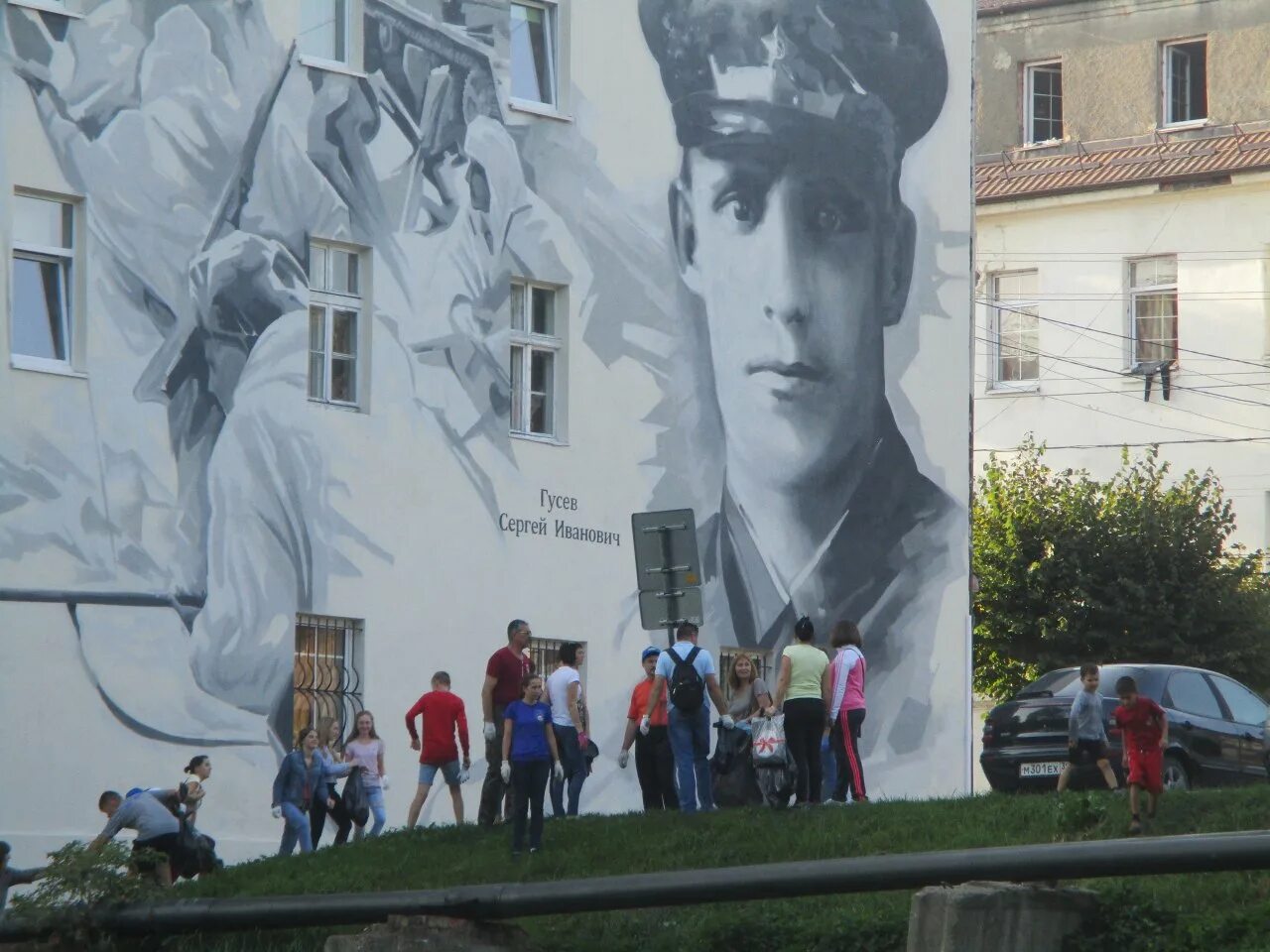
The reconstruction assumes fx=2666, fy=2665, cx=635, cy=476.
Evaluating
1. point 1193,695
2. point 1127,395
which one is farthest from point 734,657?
point 1127,395

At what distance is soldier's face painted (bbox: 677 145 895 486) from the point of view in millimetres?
34250

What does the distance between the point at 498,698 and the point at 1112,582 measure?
22.9 m

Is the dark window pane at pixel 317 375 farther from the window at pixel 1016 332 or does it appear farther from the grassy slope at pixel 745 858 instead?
the window at pixel 1016 332

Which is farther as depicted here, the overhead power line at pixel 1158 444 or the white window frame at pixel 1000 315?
the white window frame at pixel 1000 315

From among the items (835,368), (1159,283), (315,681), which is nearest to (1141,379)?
(1159,283)

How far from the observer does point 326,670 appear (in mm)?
29484

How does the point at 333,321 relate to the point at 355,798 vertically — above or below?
above

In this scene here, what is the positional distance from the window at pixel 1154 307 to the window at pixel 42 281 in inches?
1069

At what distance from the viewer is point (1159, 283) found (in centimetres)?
5022

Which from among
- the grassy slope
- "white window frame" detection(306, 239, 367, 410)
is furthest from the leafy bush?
"white window frame" detection(306, 239, 367, 410)

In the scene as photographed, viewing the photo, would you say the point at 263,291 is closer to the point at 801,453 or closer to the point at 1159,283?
the point at 801,453

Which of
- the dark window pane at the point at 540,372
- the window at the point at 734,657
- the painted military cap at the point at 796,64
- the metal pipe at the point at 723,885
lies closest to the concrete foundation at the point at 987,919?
the metal pipe at the point at 723,885

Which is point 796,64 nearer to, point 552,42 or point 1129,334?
point 552,42

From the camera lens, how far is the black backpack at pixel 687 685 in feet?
75.4
